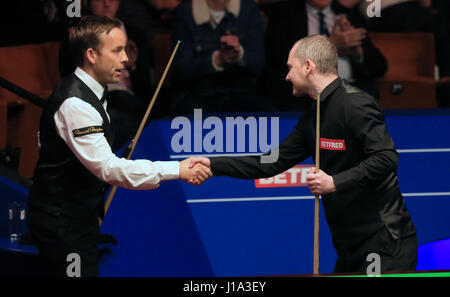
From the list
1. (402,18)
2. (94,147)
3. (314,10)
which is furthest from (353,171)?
(402,18)

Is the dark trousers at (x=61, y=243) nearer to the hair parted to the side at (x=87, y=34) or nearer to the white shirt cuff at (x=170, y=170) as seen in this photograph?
the white shirt cuff at (x=170, y=170)

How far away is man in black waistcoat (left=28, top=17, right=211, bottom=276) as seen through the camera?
3447 millimetres

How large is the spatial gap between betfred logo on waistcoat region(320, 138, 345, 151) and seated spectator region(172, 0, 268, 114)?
1.74 meters

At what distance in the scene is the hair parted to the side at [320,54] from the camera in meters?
3.66

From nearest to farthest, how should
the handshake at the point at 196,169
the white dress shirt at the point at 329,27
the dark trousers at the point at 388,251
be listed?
the dark trousers at the point at 388,251 → the handshake at the point at 196,169 → the white dress shirt at the point at 329,27

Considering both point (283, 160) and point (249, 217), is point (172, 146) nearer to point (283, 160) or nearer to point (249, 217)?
point (249, 217)

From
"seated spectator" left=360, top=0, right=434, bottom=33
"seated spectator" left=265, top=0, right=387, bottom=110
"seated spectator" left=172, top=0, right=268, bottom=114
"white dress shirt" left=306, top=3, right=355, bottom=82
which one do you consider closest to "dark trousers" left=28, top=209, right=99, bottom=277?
"seated spectator" left=172, top=0, right=268, bottom=114

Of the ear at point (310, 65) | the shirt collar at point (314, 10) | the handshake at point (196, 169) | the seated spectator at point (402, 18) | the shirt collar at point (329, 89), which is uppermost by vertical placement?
the seated spectator at point (402, 18)

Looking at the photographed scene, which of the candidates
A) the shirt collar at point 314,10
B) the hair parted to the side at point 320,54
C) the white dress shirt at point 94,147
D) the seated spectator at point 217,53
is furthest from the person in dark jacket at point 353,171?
the shirt collar at point 314,10

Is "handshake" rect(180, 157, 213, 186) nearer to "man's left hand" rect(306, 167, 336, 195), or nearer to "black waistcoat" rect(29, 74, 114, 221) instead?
"black waistcoat" rect(29, 74, 114, 221)

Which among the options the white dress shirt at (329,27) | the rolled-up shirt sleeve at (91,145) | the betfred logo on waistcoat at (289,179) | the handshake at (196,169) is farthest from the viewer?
the white dress shirt at (329,27)

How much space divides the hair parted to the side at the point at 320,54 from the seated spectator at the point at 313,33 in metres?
1.77

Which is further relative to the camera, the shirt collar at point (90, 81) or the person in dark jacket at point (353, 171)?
the shirt collar at point (90, 81)

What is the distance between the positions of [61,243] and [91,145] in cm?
41
